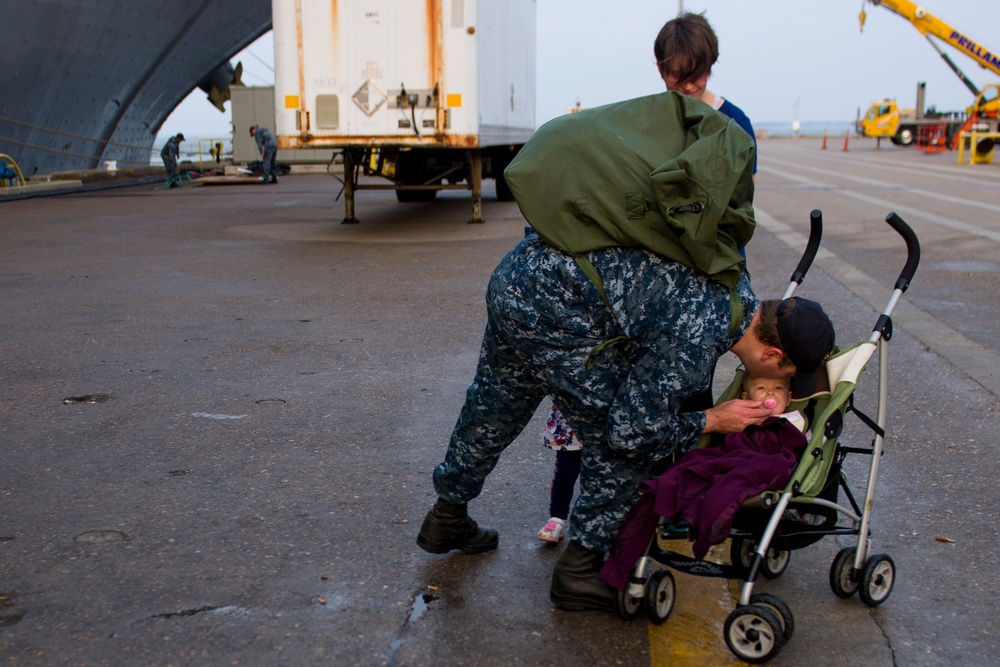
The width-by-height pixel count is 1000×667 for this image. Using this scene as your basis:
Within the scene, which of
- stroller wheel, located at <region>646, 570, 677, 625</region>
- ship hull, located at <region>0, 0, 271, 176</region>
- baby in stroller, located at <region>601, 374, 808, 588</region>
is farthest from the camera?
ship hull, located at <region>0, 0, 271, 176</region>

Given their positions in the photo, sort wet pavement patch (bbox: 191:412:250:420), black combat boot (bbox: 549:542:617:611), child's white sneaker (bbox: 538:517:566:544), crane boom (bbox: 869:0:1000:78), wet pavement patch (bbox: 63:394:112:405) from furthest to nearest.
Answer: crane boom (bbox: 869:0:1000:78) → wet pavement patch (bbox: 63:394:112:405) → wet pavement patch (bbox: 191:412:250:420) → child's white sneaker (bbox: 538:517:566:544) → black combat boot (bbox: 549:542:617:611)

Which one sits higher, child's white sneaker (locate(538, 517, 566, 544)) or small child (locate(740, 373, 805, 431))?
small child (locate(740, 373, 805, 431))

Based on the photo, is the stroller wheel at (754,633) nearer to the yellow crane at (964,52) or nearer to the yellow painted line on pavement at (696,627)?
the yellow painted line on pavement at (696,627)

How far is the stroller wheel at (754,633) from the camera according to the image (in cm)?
278

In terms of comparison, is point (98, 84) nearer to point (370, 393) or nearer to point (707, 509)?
point (370, 393)

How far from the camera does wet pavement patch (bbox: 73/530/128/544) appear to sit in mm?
3631

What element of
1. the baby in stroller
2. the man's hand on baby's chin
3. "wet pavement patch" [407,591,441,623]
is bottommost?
"wet pavement patch" [407,591,441,623]

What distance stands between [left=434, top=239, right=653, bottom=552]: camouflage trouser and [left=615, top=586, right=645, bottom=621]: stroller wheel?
0.16 meters

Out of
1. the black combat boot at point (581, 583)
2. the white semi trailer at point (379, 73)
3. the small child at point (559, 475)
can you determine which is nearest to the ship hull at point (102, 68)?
the white semi trailer at point (379, 73)

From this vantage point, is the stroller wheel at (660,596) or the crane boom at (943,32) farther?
the crane boom at (943,32)

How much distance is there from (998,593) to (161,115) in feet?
123

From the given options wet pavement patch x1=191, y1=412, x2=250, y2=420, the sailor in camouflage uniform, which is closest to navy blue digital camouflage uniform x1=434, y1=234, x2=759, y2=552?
the sailor in camouflage uniform

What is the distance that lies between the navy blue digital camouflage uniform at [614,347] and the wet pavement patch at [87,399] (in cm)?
314

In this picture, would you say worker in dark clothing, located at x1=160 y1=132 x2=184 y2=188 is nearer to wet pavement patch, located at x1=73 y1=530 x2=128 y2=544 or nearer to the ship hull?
the ship hull
